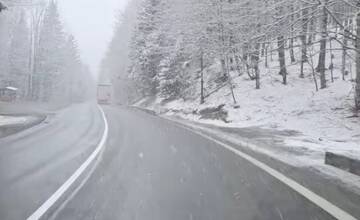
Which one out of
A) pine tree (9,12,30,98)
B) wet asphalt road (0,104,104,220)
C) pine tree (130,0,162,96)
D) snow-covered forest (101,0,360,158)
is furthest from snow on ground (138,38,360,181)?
pine tree (9,12,30,98)

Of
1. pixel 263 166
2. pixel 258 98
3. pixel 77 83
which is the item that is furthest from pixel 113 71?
pixel 263 166

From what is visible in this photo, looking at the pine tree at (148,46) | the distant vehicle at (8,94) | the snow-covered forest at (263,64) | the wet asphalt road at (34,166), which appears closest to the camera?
the wet asphalt road at (34,166)

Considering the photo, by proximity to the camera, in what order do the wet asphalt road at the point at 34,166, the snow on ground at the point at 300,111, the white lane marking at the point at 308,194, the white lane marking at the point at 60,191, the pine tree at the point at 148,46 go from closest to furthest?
the white lane marking at the point at 308,194 < the white lane marking at the point at 60,191 < the wet asphalt road at the point at 34,166 < the snow on ground at the point at 300,111 < the pine tree at the point at 148,46

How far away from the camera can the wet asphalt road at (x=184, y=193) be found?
505 cm

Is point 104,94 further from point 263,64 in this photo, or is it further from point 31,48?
point 263,64

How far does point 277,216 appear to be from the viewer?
16.1 ft

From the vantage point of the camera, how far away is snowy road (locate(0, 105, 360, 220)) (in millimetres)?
5109

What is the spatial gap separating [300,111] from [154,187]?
13.3 metres

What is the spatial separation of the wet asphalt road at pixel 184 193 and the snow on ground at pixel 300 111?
209 cm

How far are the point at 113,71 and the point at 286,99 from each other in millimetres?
64679

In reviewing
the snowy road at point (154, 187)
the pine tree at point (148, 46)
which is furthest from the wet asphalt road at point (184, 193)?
the pine tree at point (148, 46)

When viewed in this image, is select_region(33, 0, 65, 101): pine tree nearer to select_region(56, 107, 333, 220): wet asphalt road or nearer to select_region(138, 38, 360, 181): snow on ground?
select_region(138, 38, 360, 181): snow on ground

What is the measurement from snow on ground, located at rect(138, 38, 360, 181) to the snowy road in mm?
2103

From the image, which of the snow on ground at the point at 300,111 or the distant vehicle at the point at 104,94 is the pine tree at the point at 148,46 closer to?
the snow on ground at the point at 300,111
